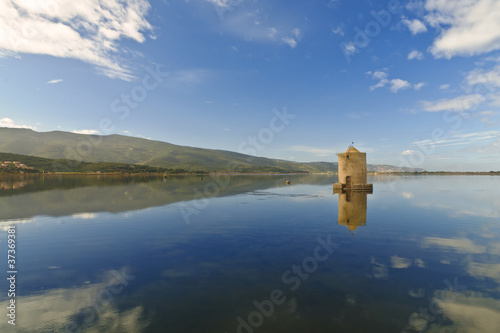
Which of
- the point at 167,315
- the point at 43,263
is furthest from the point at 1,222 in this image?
the point at 167,315

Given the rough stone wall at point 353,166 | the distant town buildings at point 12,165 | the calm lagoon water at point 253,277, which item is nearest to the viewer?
the calm lagoon water at point 253,277

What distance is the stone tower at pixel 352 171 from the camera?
44.4m

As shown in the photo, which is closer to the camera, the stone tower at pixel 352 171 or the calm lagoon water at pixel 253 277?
the calm lagoon water at pixel 253 277

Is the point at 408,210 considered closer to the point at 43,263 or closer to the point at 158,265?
the point at 158,265

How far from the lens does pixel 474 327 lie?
6781 millimetres

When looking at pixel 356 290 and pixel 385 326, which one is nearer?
pixel 385 326

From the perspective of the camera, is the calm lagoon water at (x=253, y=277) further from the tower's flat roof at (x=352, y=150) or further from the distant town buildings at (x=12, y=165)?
the distant town buildings at (x=12, y=165)

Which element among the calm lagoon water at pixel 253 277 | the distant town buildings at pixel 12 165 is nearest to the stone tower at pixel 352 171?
the calm lagoon water at pixel 253 277

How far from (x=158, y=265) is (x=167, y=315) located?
14.4 ft

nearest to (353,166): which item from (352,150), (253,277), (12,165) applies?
(352,150)

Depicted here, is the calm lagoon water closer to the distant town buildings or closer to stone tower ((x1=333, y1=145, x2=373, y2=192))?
stone tower ((x1=333, y1=145, x2=373, y2=192))

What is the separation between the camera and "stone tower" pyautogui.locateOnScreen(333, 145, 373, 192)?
44.4 meters

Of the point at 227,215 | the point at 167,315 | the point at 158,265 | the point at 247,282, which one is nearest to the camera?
the point at 167,315

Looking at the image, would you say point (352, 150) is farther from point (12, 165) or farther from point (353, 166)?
point (12, 165)
